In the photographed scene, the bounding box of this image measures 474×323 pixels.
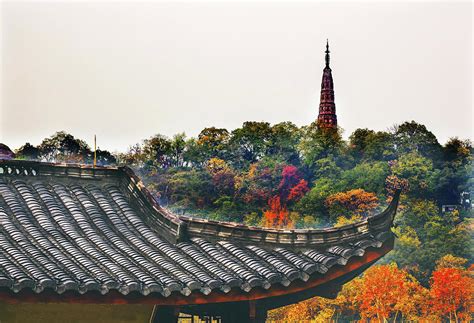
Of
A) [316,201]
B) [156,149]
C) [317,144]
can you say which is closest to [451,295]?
[316,201]

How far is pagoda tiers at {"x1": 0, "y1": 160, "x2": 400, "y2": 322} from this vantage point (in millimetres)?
6047

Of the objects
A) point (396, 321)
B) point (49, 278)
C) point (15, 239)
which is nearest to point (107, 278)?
point (49, 278)

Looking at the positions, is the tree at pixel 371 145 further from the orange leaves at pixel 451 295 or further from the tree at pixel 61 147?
the tree at pixel 61 147

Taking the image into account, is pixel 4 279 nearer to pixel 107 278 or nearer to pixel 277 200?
pixel 107 278

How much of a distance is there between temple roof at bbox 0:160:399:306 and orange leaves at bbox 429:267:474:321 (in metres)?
47.4

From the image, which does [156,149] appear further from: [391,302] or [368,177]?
[391,302]

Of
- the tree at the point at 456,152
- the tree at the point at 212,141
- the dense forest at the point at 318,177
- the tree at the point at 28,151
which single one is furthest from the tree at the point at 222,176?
the tree at the point at 456,152

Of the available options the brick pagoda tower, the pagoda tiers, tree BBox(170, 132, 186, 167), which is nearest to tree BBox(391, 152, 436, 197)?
the brick pagoda tower

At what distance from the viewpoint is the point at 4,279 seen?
223 inches

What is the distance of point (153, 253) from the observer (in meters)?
6.89

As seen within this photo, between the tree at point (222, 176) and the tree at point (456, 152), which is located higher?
the tree at point (456, 152)

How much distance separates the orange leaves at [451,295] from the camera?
5256 centimetres

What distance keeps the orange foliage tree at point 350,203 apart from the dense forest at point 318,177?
8cm

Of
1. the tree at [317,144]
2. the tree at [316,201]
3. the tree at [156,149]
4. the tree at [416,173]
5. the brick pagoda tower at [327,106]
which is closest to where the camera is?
the tree at [416,173]
